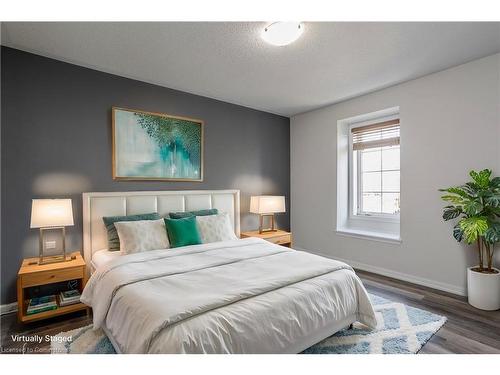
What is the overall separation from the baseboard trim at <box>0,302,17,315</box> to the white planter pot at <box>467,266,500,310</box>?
14.2ft

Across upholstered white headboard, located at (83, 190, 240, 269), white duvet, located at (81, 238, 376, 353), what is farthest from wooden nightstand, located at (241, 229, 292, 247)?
white duvet, located at (81, 238, 376, 353)

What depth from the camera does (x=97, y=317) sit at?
1.88m

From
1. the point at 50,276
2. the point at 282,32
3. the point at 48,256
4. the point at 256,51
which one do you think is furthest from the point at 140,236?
the point at 282,32

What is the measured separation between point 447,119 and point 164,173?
3.33 m

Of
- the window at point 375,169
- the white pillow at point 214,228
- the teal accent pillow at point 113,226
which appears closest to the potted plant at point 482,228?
the window at point 375,169

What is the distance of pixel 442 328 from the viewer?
7.25 feet

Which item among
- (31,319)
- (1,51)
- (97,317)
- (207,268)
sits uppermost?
(1,51)

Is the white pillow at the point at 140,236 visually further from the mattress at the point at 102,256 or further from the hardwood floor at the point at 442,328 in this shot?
the hardwood floor at the point at 442,328

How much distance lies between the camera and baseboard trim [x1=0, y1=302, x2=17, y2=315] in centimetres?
244

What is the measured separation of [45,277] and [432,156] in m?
4.06

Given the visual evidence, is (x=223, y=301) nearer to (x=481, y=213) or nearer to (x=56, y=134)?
(x=56, y=134)

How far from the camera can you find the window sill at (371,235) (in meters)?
3.49
